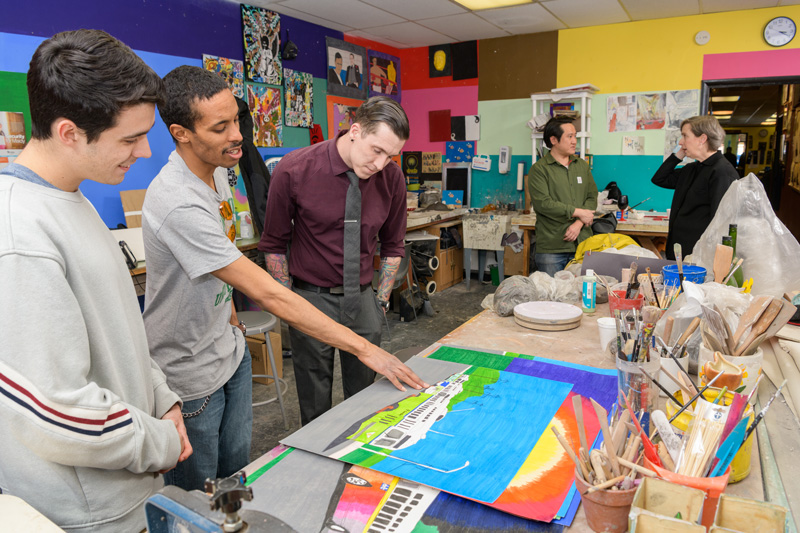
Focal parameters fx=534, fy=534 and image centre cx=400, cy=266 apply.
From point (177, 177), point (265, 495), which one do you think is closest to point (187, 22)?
point (177, 177)

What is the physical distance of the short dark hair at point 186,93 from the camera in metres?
1.44

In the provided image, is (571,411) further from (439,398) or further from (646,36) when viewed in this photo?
(646,36)

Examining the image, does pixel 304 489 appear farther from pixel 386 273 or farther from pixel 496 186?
pixel 496 186

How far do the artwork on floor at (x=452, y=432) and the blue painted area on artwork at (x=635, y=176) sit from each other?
4.95 meters

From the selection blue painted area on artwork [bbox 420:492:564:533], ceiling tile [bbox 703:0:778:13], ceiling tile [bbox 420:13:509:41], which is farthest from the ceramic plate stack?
ceiling tile [bbox 703:0:778:13]

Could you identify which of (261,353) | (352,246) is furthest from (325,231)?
(261,353)

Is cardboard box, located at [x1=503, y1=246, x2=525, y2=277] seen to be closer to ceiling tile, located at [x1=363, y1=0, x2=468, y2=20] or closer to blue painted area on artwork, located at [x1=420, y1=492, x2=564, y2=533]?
ceiling tile, located at [x1=363, y1=0, x2=468, y2=20]

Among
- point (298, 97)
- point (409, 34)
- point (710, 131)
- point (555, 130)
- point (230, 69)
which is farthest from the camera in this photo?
point (409, 34)

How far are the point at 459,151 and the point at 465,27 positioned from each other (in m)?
1.49

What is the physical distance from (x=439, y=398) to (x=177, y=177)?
91 centimetres

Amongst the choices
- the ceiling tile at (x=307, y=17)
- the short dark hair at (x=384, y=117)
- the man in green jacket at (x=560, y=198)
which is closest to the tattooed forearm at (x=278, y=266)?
the short dark hair at (x=384, y=117)

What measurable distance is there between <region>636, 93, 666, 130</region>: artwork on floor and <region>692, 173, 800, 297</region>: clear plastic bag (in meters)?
3.90

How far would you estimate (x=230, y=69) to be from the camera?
464 cm

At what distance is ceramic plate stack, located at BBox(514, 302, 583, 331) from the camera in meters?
1.91
